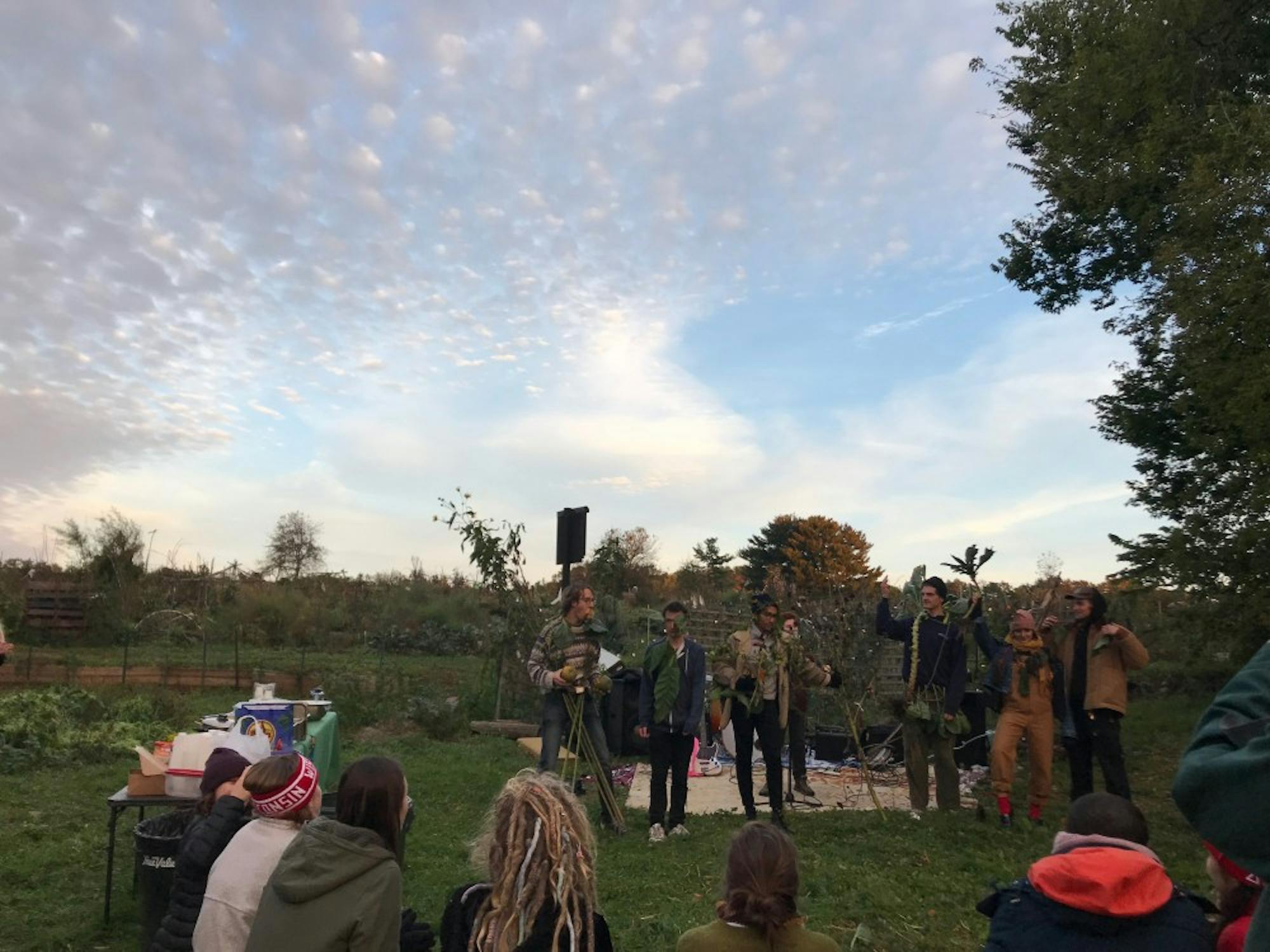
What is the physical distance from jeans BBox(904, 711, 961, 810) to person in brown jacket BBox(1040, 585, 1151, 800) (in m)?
0.84

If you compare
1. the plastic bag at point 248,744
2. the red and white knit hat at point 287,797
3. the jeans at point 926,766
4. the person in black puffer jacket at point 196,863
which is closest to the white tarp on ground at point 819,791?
the jeans at point 926,766

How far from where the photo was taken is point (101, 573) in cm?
1945

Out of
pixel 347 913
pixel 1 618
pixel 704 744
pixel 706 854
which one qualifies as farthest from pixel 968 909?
pixel 1 618

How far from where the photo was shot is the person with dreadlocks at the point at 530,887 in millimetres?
2301

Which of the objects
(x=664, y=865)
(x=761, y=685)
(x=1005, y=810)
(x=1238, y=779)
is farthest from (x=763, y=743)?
(x=1238, y=779)

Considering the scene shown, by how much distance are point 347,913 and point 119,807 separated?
2.67 metres

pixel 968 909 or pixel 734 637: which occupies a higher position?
pixel 734 637

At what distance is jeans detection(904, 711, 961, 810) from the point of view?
6730mm

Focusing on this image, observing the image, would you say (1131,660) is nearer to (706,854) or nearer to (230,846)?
(706,854)

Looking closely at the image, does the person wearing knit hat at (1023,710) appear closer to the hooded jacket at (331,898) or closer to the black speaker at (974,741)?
the black speaker at (974,741)

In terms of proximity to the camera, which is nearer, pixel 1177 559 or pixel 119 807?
pixel 119 807

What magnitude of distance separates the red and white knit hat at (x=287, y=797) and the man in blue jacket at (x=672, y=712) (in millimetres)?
3392

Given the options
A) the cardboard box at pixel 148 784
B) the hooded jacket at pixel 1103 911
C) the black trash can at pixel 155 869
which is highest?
the hooded jacket at pixel 1103 911

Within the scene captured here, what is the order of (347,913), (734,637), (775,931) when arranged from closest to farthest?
(775,931)
(347,913)
(734,637)
